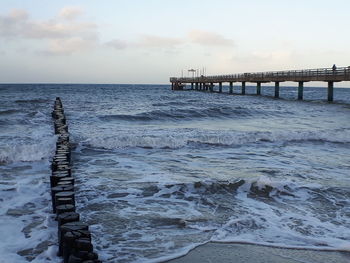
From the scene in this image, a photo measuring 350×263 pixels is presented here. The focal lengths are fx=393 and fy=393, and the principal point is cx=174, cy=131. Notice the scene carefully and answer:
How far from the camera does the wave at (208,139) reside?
590 inches

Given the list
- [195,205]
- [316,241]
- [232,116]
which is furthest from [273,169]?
[232,116]

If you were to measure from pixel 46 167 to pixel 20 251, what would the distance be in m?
5.73

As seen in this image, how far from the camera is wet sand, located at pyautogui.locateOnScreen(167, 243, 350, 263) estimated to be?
503cm

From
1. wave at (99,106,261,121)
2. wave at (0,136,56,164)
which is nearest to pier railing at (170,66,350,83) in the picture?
wave at (99,106,261,121)

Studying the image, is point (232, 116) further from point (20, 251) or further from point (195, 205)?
point (20, 251)

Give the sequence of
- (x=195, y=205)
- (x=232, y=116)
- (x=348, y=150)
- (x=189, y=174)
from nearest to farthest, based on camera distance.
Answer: (x=195, y=205)
(x=189, y=174)
(x=348, y=150)
(x=232, y=116)

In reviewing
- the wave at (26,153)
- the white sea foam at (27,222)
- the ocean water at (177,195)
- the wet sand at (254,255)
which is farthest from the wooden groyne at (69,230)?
the wave at (26,153)

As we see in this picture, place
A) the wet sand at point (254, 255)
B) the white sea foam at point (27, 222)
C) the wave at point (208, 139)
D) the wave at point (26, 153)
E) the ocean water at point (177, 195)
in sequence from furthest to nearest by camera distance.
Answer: the wave at point (208, 139) < the wave at point (26, 153) < the ocean water at point (177, 195) < the white sea foam at point (27, 222) < the wet sand at point (254, 255)

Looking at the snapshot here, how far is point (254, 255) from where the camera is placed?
5.19 meters

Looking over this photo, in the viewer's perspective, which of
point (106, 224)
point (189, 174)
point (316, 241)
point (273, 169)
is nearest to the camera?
point (316, 241)

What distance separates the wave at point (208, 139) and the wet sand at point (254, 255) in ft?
31.1

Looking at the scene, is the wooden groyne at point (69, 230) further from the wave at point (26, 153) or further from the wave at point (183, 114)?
the wave at point (183, 114)

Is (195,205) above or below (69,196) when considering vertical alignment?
below

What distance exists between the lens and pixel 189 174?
9914mm
